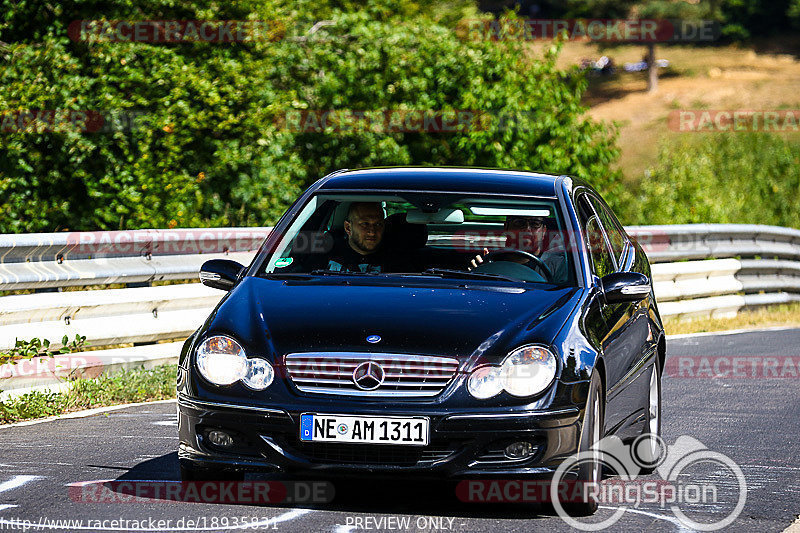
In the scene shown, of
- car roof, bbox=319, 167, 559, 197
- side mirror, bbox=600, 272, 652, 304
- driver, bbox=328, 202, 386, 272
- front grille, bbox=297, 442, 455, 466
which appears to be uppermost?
car roof, bbox=319, 167, 559, 197

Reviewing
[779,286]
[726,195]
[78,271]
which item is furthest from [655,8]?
[78,271]

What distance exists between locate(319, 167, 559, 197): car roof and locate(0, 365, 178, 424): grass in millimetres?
2554

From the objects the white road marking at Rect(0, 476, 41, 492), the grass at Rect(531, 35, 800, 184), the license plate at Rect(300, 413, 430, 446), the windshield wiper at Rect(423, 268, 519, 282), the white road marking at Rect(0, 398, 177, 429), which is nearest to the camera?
the license plate at Rect(300, 413, 430, 446)

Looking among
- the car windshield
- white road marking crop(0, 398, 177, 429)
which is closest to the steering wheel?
the car windshield

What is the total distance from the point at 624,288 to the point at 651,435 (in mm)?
1278

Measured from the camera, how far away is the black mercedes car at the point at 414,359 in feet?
18.5

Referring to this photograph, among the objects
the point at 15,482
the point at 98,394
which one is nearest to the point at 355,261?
the point at 15,482

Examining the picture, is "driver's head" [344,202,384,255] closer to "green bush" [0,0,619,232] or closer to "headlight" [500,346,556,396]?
"headlight" [500,346,556,396]

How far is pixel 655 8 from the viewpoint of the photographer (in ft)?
293

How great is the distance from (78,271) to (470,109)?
19.3 meters

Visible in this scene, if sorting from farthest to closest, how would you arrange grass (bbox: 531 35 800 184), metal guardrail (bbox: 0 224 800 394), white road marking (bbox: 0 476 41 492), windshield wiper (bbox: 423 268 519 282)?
1. grass (bbox: 531 35 800 184)
2. metal guardrail (bbox: 0 224 800 394)
3. windshield wiper (bbox: 423 268 519 282)
4. white road marking (bbox: 0 476 41 492)

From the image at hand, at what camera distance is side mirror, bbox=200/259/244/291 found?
6.89m

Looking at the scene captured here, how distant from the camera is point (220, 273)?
6.91 meters

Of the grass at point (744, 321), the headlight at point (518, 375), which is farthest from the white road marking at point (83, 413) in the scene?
the grass at point (744, 321)
